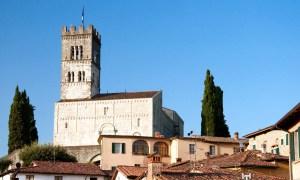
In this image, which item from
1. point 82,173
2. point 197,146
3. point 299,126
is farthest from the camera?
point 197,146

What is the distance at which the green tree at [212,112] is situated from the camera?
299 feet

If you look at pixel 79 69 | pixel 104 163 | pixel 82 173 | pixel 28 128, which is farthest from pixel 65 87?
pixel 82 173

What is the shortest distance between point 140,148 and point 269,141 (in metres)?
20.6

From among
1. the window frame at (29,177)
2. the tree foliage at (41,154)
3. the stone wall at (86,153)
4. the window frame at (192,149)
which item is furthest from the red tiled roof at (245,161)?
the stone wall at (86,153)

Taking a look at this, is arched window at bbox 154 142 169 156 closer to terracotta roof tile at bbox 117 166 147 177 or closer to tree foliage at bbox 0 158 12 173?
terracotta roof tile at bbox 117 166 147 177

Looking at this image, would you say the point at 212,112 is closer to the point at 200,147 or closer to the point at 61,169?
the point at 200,147

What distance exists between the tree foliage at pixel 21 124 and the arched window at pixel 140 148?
37.3 meters

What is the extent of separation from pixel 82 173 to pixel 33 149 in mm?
29793

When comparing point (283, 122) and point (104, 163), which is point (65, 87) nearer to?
point (104, 163)

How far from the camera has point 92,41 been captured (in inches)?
5000

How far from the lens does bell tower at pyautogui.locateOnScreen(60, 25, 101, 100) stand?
122 meters

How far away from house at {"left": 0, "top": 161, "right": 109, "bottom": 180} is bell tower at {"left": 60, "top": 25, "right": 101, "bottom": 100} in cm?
5931

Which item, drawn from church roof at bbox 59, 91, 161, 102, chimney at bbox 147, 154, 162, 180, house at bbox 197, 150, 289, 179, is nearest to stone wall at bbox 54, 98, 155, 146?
church roof at bbox 59, 91, 161, 102

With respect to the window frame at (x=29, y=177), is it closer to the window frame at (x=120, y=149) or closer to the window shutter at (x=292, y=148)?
the window frame at (x=120, y=149)
